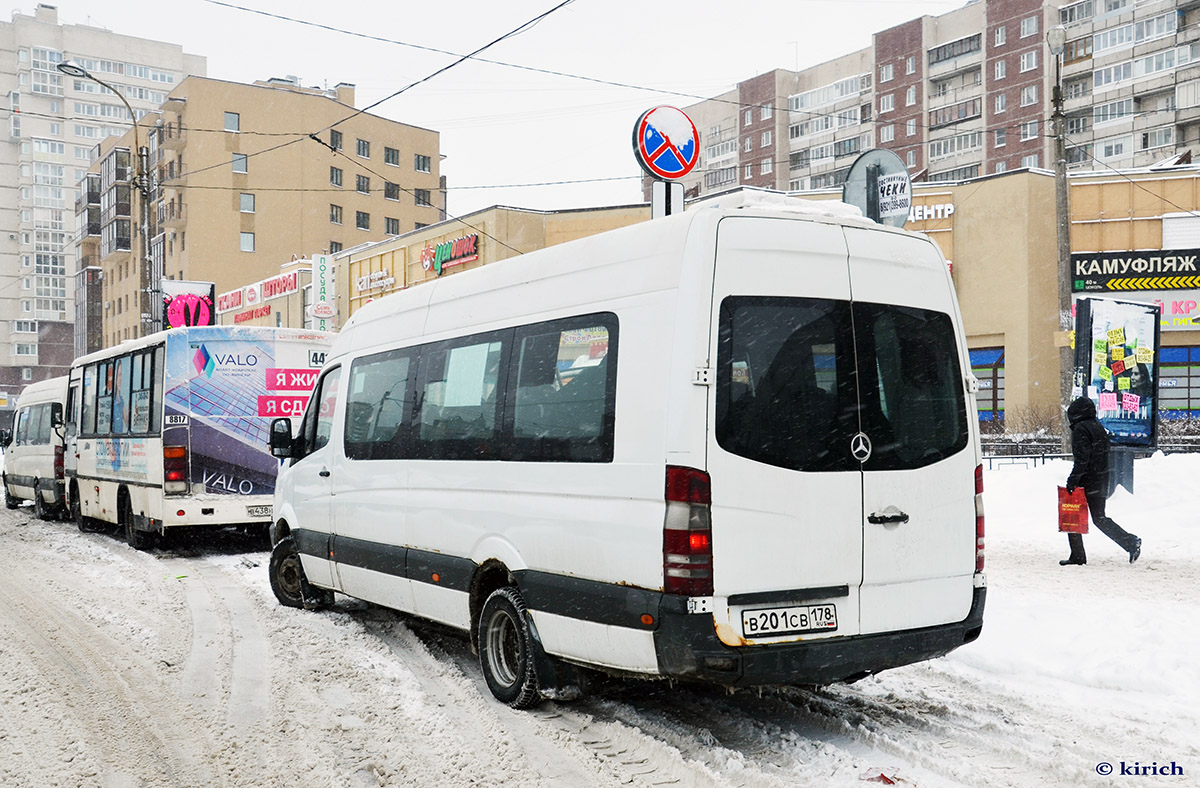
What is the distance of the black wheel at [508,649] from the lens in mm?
5660

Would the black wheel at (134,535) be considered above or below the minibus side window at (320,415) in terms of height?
below

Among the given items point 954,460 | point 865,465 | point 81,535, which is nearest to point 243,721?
point 865,465

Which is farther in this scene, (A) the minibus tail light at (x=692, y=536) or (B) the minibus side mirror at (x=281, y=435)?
(B) the minibus side mirror at (x=281, y=435)

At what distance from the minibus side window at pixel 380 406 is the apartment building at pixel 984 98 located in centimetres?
4818

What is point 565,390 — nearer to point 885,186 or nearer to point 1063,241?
point 885,186

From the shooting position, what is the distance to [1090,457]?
11.1 m

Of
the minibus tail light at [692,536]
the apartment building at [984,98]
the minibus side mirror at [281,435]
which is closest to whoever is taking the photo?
the minibus tail light at [692,536]

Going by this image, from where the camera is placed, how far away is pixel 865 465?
5.01 metres

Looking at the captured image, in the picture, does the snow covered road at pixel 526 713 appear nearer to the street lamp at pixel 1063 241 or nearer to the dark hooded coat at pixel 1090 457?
the dark hooded coat at pixel 1090 457

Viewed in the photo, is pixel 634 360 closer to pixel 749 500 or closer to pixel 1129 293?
pixel 749 500

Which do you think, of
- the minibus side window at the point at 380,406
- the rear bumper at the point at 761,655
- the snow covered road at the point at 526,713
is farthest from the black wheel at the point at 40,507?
the rear bumper at the point at 761,655

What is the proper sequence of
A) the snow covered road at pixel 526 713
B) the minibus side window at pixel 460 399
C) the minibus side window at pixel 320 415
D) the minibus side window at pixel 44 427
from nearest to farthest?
the snow covered road at pixel 526 713 < the minibus side window at pixel 460 399 < the minibus side window at pixel 320 415 < the minibus side window at pixel 44 427

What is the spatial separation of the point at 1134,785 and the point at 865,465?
5.54 feet

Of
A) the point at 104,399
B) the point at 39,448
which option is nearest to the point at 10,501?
the point at 39,448
